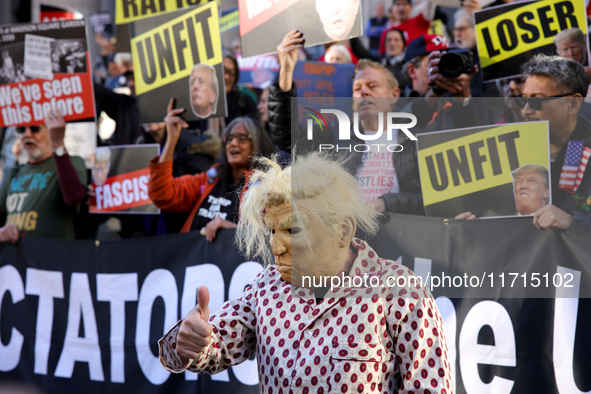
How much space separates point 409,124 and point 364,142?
1.38 ft

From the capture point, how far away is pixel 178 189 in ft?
12.6

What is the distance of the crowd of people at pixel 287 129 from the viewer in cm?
269

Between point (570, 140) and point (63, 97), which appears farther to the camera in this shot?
point (63, 97)

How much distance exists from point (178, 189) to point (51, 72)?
1516 mm

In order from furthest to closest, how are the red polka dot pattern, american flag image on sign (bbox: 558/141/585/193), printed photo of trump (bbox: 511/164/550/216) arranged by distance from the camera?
american flag image on sign (bbox: 558/141/585/193), printed photo of trump (bbox: 511/164/550/216), the red polka dot pattern

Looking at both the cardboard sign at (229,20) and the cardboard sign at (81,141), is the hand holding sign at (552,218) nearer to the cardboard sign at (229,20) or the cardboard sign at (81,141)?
the cardboard sign at (229,20)

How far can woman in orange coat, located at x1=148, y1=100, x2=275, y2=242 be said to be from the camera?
11.8 feet

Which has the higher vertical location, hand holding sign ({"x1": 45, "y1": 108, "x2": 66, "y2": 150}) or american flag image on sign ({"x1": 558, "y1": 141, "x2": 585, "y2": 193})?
hand holding sign ({"x1": 45, "y1": 108, "x2": 66, "y2": 150})

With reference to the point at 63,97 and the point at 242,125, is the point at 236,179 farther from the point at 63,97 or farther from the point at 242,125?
the point at 63,97

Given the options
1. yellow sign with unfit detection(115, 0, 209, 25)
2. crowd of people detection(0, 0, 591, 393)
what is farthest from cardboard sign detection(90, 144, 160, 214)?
yellow sign with unfit detection(115, 0, 209, 25)

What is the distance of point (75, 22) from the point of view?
14.2 feet

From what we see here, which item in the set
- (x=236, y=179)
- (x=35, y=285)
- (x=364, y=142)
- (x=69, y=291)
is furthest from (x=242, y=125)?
(x=35, y=285)

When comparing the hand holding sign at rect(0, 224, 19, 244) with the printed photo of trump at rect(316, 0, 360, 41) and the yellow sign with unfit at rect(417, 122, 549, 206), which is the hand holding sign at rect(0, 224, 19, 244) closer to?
the printed photo of trump at rect(316, 0, 360, 41)

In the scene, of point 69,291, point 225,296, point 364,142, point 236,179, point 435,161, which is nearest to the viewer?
point 364,142
